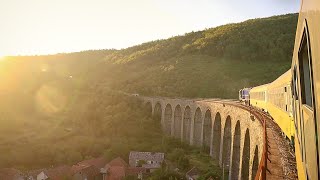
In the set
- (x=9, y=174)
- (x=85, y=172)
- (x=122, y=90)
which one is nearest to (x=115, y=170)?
(x=85, y=172)

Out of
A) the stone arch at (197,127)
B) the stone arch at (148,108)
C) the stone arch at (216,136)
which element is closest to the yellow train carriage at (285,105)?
the stone arch at (216,136)

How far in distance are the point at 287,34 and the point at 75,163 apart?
7370 cm

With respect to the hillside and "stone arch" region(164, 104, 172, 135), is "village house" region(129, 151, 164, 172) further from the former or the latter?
the hillside

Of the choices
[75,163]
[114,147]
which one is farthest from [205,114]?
[75,163]

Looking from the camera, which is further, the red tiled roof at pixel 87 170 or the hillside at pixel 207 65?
the hillside at pixel 207 65

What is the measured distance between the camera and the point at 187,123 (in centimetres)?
4459

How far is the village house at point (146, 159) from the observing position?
37359 mm

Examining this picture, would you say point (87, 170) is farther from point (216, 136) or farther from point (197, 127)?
point (197, 127)

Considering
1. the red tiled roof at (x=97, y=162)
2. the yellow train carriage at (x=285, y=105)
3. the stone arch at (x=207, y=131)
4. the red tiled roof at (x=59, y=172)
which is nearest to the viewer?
the yellow train carriage at (x=285, y=105)

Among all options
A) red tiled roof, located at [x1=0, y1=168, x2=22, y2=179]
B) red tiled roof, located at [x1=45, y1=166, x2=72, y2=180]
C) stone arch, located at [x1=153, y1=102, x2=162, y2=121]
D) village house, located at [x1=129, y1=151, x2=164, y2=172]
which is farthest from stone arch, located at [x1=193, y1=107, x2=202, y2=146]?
red tiled roof, located at [x1=0, y1=168, x2=22, y2=179]

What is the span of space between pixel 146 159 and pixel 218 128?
10127 mm

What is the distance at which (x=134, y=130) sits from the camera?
5069cm

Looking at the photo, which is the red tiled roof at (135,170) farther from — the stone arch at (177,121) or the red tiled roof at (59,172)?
the stone arch at (177,121)

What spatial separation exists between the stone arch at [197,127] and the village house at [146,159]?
14.2 feet
